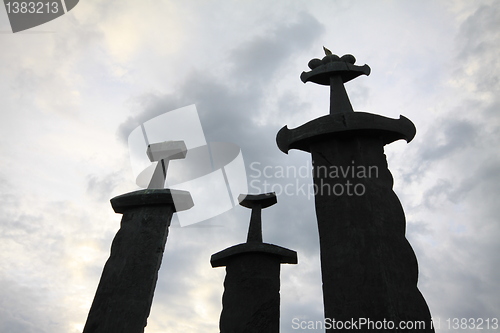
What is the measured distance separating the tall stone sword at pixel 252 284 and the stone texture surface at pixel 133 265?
1.28m

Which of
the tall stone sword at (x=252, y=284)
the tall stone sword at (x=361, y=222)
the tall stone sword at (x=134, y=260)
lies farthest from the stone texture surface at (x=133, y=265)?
the tall stone sword at (x=361, y=222)

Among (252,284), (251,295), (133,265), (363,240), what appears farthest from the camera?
(252,284)

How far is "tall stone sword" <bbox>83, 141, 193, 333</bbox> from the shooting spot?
4.50 meters

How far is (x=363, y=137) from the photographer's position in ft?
12.5

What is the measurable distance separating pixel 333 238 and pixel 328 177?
2.23ft

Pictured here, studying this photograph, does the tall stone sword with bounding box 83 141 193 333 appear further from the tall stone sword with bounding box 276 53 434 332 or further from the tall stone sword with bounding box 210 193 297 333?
the tall stone sword with bounding box 276 53 434 332

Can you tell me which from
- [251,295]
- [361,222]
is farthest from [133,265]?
[361,222]

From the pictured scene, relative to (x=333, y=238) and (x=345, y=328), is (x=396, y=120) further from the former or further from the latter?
(x=345, y=328)

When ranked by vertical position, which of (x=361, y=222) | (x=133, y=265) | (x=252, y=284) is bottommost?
(x=361, y=222)

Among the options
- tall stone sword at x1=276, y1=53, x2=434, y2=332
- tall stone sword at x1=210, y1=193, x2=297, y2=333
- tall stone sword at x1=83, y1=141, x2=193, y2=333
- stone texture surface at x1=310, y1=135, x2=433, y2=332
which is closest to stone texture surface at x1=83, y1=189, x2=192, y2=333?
tall stone sword at x1=83, y1=141, x2=193, y2=333

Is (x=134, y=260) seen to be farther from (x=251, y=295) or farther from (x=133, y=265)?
(x=251, y=295)

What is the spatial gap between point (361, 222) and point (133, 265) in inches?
126

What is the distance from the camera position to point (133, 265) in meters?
4.86

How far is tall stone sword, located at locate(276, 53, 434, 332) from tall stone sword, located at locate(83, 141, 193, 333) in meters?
2.28
